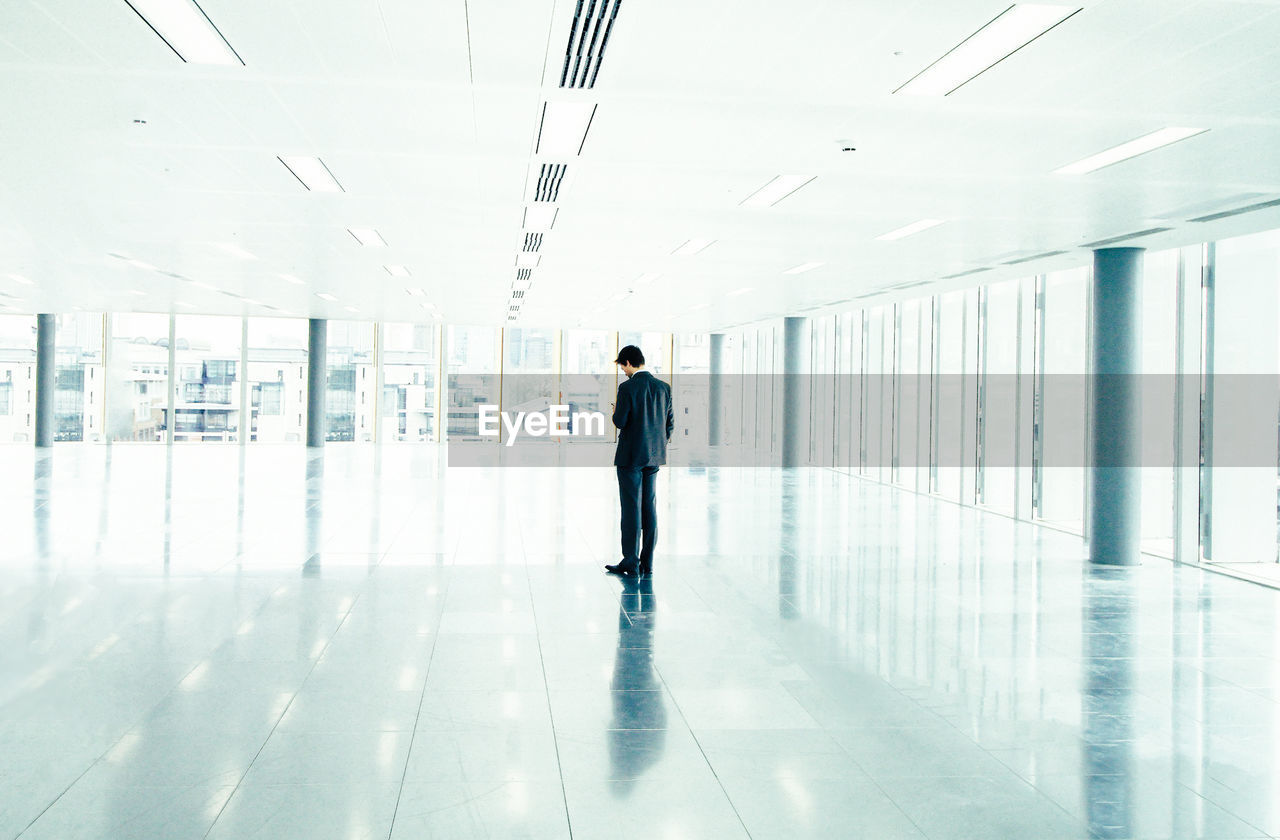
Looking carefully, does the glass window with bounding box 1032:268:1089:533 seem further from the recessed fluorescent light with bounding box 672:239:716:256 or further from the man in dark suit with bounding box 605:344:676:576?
the man in dark suit with bounding box 605:344:676:576

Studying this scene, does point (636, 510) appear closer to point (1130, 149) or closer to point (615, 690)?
point (615, 690)

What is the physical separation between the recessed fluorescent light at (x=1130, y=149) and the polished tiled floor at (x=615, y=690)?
149 inches

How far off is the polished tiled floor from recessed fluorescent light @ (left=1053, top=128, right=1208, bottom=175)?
3776 mm

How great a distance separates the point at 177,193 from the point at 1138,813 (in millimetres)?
9957

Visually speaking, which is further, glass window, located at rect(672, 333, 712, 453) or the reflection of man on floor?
glass window, located at rect(672, 333, 712, 453)

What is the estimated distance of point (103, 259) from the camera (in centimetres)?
1509

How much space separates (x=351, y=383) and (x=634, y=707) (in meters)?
27.3

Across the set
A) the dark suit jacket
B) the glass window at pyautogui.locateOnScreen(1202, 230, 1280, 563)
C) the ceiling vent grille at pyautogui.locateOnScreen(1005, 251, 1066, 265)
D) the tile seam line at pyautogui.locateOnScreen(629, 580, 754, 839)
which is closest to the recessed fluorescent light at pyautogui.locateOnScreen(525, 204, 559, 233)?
the dark suit jacket

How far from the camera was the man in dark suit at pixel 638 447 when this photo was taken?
8531mm

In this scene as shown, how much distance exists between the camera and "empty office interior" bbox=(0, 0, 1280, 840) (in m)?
4.23

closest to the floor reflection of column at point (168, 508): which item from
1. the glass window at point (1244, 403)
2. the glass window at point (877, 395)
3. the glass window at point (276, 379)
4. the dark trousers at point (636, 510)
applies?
the dark trousers at point (636, 510)

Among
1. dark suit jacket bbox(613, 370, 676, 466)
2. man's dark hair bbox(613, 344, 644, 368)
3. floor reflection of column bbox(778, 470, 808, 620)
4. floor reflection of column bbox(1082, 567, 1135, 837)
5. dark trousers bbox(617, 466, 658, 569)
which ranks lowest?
floor reflection of column bbox(1082, 567, 1135, 837)

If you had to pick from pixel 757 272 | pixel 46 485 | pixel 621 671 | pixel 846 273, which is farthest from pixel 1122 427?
pixel 46 485

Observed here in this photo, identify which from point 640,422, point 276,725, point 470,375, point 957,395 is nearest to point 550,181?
point 640,422
